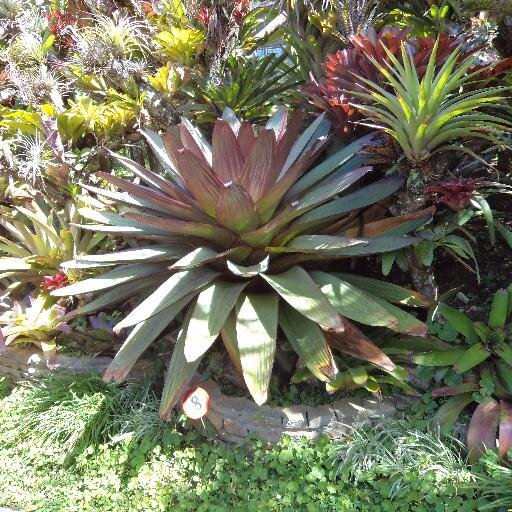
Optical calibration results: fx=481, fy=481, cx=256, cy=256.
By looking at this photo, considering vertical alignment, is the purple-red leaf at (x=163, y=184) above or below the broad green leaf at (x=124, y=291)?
above

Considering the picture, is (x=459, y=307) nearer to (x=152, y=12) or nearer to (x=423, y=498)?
(x=423, y=498)

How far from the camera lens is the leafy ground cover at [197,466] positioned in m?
2.03

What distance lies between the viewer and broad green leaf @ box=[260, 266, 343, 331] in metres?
1.95

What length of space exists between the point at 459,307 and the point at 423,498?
3.79 ft

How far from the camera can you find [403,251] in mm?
2473

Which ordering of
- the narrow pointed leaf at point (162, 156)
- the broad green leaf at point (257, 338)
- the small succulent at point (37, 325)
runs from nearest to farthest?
the broad green leaf at point (257, 338) → the narrow pointed leaf at point (162, 156) → the small succulent at point (37, 325)

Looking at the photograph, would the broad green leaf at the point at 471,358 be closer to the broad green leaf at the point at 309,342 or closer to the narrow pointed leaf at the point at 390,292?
the narrow pointed leaf at the point at 390,292

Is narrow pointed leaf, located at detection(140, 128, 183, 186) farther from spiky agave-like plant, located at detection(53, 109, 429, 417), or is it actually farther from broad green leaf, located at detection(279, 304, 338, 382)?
broad green leaf, located at detection(279, 304, 338, 382)

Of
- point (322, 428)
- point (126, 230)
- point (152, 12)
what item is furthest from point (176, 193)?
point (152, 12)

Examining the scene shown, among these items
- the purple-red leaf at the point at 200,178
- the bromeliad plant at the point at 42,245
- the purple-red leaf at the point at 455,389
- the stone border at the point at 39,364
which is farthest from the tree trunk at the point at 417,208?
the bromeliad plant at the point at 42,245

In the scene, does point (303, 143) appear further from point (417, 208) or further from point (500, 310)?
point (500, 310)

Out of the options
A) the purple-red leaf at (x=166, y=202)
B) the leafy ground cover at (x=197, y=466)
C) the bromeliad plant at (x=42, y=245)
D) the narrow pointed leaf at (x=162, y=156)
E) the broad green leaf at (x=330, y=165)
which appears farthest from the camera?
the bromeliad plant at (x=42, y=245)

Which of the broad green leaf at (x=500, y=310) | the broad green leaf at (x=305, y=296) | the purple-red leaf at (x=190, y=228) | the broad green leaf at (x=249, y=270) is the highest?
the purple-red leaf at (x=190, y=228)

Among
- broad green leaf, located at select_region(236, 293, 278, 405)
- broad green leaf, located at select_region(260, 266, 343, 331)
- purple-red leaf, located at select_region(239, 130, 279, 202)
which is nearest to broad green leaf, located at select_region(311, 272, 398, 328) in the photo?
broad green leaf, located at select_region(260, 266, 343, 331)
